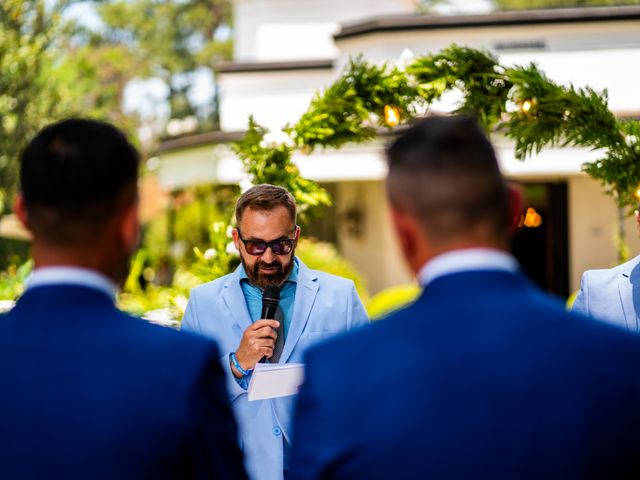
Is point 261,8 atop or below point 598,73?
atop

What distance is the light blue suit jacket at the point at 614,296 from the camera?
4.47 m

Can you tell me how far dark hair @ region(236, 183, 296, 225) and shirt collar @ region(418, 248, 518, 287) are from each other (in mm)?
2305

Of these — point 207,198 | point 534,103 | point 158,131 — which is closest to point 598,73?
point 207,198

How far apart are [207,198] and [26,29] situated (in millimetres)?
5306

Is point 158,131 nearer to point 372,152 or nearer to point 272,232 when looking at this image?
point 372,152

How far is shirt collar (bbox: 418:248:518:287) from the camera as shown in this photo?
205 cm

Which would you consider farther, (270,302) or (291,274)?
(291,274)

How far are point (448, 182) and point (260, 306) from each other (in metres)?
2.50

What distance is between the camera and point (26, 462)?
2.03 metres

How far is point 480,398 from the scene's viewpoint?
1914mm

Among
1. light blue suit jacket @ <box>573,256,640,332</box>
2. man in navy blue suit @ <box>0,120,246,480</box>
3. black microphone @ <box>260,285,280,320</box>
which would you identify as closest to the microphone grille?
black microphone @ <box>260,285,280,320</box>

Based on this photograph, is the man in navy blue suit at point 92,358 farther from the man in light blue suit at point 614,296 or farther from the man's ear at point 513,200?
the man in light blue suit at point 614,296

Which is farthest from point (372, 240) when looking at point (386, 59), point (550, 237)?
point (386, 59)

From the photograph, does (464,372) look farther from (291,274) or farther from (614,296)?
(614,296)
